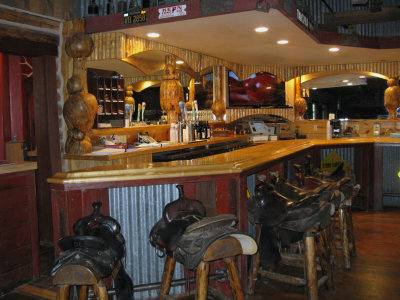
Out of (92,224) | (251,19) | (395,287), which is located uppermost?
(251,19)

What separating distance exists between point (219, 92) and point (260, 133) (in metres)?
1.04

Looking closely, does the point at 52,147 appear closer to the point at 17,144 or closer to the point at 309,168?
the point at 17,144

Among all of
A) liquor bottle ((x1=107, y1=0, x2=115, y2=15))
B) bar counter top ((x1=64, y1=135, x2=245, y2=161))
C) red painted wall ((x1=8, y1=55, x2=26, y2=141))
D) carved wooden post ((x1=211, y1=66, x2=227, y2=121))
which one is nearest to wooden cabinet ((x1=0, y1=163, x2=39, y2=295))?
bar counter top ((x1=64, y1=135, x2=245, y2=161))

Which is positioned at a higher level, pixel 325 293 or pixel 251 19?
pixel 251 19

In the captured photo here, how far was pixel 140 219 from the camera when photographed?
2709 mm

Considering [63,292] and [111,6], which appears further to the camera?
[111,6]

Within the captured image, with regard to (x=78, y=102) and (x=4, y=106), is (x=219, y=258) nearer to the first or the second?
(x=78, y=102)

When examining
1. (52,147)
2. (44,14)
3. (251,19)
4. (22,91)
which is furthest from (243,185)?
(22,91)

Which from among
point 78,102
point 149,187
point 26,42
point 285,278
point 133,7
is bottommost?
point 285,278

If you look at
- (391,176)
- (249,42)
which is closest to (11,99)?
(249,42)

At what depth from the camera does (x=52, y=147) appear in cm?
458

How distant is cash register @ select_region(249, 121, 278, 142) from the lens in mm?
6941

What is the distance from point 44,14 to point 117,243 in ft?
10.5

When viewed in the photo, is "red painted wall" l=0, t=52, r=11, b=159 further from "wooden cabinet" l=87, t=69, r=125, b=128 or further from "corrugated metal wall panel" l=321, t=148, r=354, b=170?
"corrugated metal wall panel" l=321, t=148, r=354, b=170
